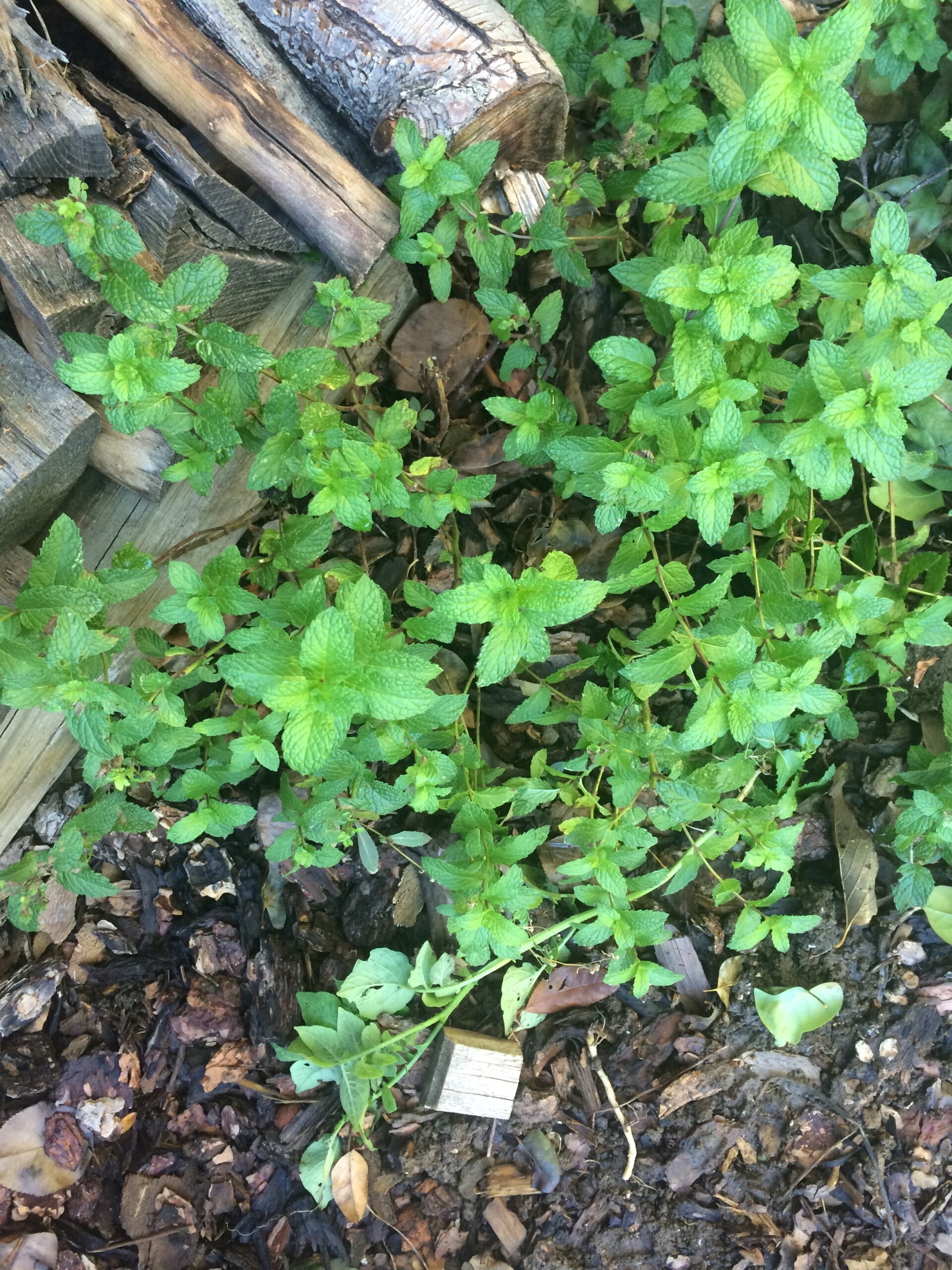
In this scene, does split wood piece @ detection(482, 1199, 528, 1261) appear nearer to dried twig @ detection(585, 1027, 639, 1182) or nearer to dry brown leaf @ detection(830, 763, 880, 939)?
dried twig @ detection(585, 1027, 639, 1182)

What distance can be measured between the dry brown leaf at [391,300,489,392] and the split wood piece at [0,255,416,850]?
0.05m

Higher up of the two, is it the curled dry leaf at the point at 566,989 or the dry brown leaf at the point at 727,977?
the curled dry leaf at the point at 566,989

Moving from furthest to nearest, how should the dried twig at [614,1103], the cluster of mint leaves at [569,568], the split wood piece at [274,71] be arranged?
the dried twig at [614,1103]
the split wood piece at [274,71]
the cluster of mint leaves at [569,568]

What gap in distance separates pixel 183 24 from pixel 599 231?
114 centimetres

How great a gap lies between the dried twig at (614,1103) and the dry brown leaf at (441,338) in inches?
75.0

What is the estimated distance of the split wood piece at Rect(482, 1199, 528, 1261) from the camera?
93.7 inches

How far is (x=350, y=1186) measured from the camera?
2.33 meters

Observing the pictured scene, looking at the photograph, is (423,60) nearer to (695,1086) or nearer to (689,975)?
(689,975)

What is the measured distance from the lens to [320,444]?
1.79 m

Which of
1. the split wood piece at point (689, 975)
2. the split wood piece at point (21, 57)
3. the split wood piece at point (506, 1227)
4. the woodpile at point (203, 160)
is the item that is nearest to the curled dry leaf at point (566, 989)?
the split wood piece at point (689, 975)

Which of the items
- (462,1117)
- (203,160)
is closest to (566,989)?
(462,1117)

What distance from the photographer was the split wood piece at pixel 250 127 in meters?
1.89

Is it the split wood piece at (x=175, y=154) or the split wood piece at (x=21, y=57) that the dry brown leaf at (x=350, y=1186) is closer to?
the split wood piece at (x=175, y=154)

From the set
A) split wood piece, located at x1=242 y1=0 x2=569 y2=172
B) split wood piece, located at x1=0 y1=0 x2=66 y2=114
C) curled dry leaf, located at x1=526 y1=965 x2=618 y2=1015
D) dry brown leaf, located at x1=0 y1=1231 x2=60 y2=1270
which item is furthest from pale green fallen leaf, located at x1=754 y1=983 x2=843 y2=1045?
split wood piece, located at x1=0 y1=0 x2=66 y2=114
